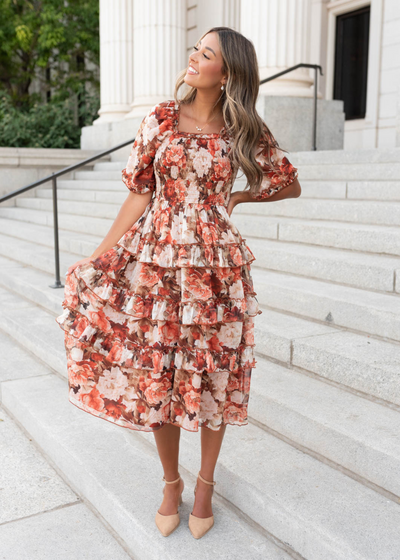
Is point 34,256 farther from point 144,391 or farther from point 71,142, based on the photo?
point 71,142

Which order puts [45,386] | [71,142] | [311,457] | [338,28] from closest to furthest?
[311,457] < [45,386] < [338,28] < [71,142]

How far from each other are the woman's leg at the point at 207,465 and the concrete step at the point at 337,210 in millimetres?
2944

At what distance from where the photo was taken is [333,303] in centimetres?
386

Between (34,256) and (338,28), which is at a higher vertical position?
(338,28)

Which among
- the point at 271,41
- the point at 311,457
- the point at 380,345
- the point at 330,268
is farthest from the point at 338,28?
the point at 311,457

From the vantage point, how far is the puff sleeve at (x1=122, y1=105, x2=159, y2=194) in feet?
7.58

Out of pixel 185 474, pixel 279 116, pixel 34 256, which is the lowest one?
pixel 185 474

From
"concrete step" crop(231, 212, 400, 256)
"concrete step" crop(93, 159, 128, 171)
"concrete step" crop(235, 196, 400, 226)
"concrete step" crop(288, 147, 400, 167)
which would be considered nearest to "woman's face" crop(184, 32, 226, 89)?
"concrete step" crop(231, 212, 400, 256)

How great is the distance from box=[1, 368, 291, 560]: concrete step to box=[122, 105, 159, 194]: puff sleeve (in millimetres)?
1392

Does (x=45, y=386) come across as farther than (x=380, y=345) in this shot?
Yes

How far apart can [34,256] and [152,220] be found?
5177 mm

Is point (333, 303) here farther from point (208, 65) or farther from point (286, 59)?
point (286, 59)

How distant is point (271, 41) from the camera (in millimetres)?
8336

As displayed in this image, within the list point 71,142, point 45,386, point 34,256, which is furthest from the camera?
point 71,142
